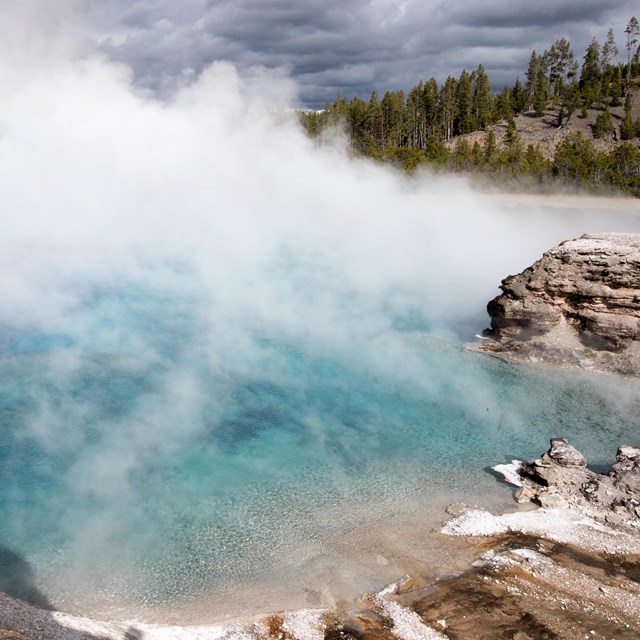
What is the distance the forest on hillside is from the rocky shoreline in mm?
39798

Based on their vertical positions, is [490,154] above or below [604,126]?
below

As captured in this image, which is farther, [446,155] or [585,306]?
[446,155]

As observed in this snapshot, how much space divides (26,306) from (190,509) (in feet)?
50.0

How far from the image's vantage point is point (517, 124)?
67.8 metres

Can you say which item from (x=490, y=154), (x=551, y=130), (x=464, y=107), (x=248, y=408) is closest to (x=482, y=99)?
(x=464, y=107)

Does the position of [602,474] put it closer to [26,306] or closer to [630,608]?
[630,608]

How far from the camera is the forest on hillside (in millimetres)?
46969

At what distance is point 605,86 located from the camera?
7331 cm

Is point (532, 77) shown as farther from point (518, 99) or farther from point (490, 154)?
point (490, 154)

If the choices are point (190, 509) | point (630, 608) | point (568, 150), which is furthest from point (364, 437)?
point (568, 150)

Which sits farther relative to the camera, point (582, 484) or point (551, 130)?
point (551, 130)

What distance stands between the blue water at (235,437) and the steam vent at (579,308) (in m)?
1.14

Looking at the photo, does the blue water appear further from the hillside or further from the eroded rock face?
the hillside

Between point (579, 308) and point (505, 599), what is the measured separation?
1175 centimetres
